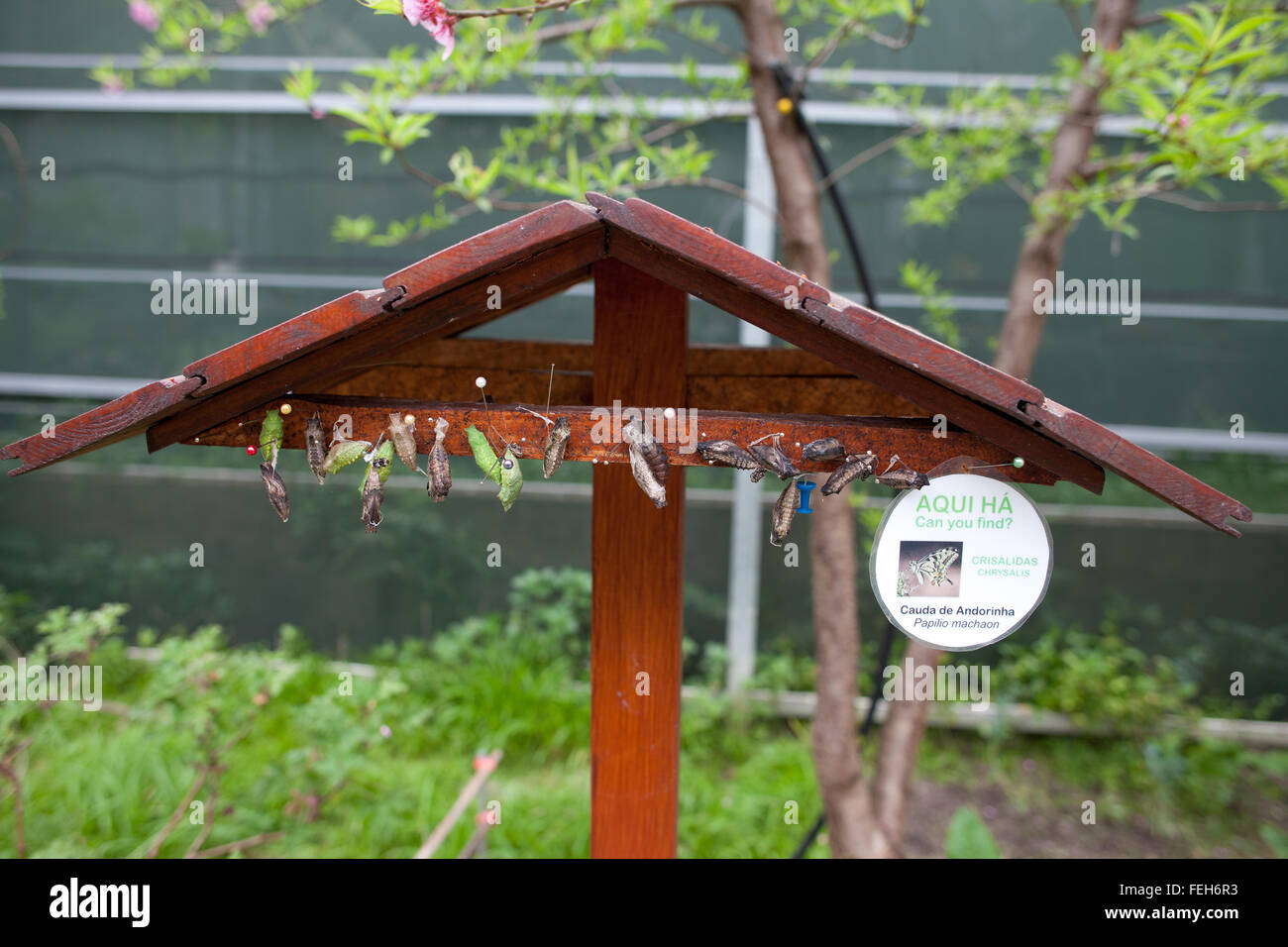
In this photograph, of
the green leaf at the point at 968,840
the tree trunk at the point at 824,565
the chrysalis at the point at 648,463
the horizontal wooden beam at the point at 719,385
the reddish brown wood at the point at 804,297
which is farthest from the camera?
the green leaf at the point at 968,840

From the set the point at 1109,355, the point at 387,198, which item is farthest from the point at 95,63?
the point at 1109,355

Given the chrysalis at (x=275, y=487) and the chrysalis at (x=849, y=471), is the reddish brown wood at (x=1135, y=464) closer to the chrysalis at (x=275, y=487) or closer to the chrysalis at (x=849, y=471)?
the chrysalis at (x=849, y=471)

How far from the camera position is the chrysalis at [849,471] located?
4.52 feet

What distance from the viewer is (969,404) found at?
1.40m

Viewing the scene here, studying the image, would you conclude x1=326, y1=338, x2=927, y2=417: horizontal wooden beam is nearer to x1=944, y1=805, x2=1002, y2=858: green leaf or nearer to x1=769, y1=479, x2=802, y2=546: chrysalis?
x1=769, y1=479, x2=802, y2=546: chrysalis

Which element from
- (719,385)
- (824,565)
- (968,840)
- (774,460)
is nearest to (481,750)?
(824,565)

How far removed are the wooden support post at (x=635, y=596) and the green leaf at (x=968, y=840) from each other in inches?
83.3

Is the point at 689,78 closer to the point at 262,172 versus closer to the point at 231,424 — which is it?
the point at 231,424

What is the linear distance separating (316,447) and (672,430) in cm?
65

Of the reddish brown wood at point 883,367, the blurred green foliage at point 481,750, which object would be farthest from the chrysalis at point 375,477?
the blurred green foliage at point 481,750

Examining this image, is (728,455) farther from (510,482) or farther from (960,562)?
(960,562)

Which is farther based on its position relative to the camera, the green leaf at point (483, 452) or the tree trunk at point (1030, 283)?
the tree trunk at point (1030, 283)
